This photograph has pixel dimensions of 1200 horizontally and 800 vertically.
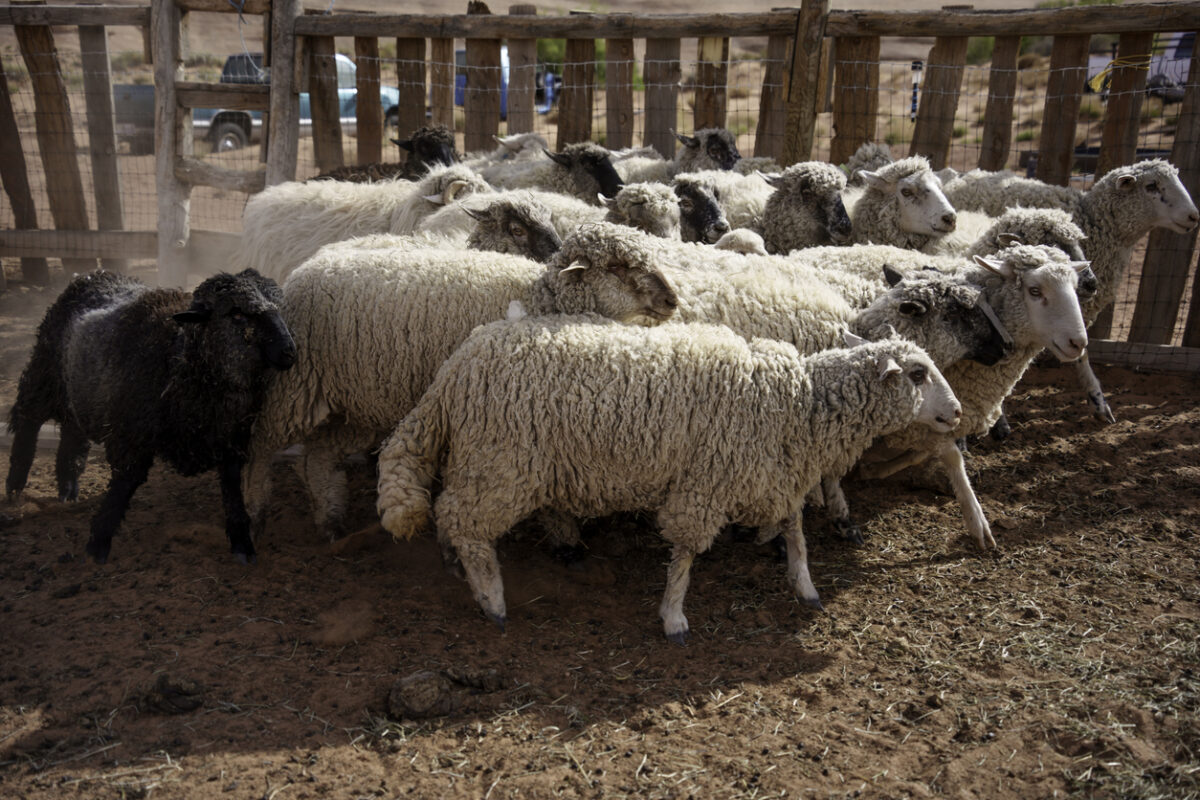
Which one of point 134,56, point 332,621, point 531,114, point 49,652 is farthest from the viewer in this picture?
point 134,56

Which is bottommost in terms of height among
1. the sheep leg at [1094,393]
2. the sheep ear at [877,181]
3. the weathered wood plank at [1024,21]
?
the sheep leg at [1094,393]

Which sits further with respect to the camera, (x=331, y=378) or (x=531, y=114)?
(x=531, y=114)

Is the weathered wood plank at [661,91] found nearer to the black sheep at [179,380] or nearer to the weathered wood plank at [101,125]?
the black sheep at [179,380]

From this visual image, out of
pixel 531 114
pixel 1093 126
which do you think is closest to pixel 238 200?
pixel 531 114

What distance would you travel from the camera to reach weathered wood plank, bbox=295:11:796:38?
8.66 meters

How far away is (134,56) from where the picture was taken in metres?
32.2

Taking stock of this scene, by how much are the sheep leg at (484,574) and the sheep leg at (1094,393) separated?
16.7 feet

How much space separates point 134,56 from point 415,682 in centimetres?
3413

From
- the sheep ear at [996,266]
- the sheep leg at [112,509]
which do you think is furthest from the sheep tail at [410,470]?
the sheep ear at [996,266]

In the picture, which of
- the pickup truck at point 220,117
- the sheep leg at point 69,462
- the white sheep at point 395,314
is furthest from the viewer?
the pickup truck at point 220,117

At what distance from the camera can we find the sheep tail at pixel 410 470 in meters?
4.57

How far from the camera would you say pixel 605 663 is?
4.32 m

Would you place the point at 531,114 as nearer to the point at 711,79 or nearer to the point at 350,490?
the point at 711,79

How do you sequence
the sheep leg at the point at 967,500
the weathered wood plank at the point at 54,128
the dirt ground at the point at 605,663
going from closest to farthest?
1. the dirt ground at the point at 605,663
2. the sheep leg at the point at 967,500
3. the weathered wood plank at the point at 54,128
